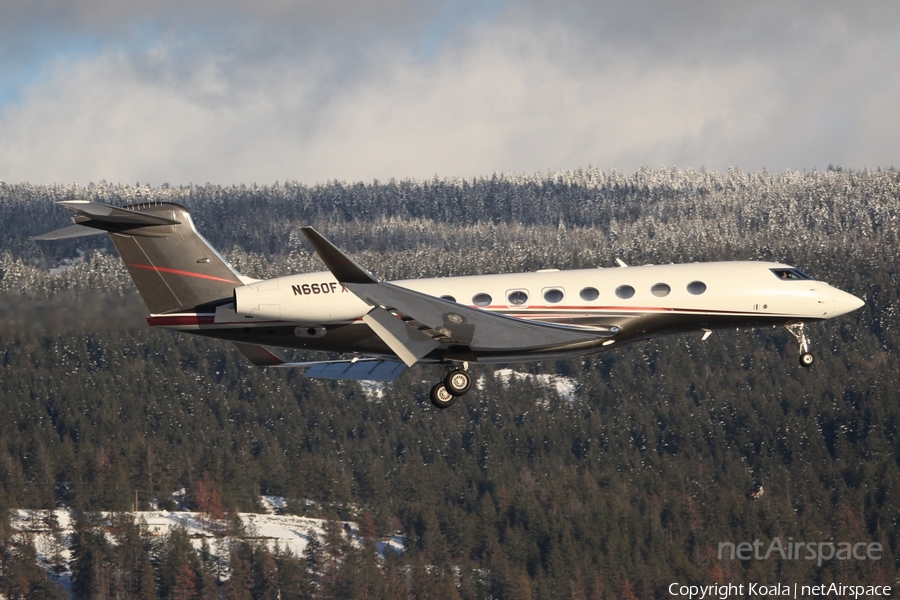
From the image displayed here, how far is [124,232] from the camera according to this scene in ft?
101

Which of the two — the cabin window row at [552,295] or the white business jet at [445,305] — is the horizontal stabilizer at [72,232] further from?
the cabin window row at [552,295]

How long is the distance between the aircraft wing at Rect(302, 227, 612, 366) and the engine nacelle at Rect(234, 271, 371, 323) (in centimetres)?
82

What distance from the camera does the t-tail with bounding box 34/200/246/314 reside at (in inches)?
1214

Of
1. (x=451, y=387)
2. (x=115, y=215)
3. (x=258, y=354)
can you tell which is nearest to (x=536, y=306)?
(x=451, y=387)

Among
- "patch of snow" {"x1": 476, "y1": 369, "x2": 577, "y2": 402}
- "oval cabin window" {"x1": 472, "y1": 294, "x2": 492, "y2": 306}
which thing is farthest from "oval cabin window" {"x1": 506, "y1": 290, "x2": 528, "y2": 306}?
"patch of snow" {"x1": 476, "y1": 369, "x2": 577, "y2": 402}

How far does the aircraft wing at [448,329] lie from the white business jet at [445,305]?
29mm

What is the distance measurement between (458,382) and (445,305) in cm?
382

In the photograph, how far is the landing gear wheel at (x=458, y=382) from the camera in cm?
3197

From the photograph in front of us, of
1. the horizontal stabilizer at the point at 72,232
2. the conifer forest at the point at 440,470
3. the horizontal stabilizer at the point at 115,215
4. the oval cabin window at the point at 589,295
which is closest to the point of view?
the horizontal stabilizer at the point at 115,215

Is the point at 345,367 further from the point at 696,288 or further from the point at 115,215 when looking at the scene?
the point at 696,288

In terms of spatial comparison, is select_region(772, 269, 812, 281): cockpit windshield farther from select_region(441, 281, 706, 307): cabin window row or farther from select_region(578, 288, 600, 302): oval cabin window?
select_region(578, 288, 600, 302): oval cabin window

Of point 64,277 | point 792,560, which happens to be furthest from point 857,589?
point 64,277

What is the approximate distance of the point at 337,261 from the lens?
25969 mm

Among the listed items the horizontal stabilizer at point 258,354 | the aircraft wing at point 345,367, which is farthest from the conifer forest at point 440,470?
the horizontal stabilizer at point 258,354
